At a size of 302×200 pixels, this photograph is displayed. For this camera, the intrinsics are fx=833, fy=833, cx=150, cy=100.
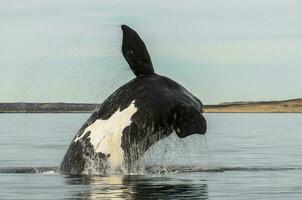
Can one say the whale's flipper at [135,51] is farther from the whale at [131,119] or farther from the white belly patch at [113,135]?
the white belly patch at [113,135]

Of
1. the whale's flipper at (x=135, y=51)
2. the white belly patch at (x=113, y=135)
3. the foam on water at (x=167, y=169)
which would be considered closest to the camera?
the whale's flipper at (x=135, y=51)

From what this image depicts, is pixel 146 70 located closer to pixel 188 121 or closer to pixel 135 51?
pixel 135 51

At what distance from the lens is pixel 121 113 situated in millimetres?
18875

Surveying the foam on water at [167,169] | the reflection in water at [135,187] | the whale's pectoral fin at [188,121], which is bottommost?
the reflection in water at [135,187]

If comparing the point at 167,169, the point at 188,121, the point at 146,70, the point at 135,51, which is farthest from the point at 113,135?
the point at 167,169

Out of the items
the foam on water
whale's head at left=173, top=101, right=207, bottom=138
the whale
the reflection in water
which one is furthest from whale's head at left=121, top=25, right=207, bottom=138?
the foam on water

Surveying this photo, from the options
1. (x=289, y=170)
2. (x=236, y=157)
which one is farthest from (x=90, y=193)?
(x=236, y=157)

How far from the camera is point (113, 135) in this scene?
1894 centimetres

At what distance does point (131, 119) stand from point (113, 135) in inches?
23.7

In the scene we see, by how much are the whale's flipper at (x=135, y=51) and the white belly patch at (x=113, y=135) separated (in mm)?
866

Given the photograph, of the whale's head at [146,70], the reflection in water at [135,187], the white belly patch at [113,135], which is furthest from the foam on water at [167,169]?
the whale's head at [146,70]

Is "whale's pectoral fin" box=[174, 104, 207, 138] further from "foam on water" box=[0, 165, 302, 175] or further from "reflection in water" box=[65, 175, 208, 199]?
"foam on water" box=[0, 165, 302, 175]

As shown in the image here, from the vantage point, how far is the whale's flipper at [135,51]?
18.6 m

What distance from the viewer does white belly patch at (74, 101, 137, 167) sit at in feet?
61.7
